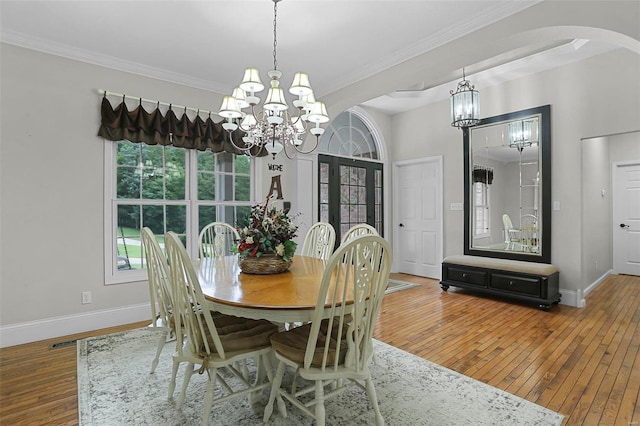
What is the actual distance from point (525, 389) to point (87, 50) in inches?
178

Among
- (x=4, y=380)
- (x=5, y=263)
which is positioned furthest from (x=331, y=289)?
(x=5, y=263)

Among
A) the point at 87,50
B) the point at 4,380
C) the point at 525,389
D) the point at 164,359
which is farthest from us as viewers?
the point at 87,50

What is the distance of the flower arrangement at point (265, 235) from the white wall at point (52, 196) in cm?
200

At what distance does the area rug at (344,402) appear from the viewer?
185cm

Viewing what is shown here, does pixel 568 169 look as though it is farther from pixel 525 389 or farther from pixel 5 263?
pixel 5 263

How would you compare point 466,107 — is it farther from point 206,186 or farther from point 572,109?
point 206,186

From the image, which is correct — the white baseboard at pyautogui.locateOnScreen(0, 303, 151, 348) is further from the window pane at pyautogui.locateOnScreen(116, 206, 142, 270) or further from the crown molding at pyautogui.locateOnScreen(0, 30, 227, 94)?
Answer: the crown molding at pyautogui.locateOnScreen(0, 30, 227, 94)

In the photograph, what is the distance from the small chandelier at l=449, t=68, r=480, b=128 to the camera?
4.17 meters

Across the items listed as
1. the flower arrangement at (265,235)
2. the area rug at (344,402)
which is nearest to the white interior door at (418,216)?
the area rug at (344,402)

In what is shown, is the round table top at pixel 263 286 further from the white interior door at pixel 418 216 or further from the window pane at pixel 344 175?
the white interior door at pixel 418 216

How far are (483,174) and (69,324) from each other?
17.3ft

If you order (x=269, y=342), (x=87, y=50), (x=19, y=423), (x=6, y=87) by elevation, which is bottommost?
(x=19, y=423)

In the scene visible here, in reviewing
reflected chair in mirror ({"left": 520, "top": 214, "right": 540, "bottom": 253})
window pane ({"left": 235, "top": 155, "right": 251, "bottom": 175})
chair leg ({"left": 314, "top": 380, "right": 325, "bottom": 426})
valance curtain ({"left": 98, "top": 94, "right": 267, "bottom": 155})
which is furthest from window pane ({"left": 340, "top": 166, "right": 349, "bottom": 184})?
chair leg ({"left": 314, "top": 380, "right": 325, "bottom": 426})

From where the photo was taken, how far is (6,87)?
9.46 ft
